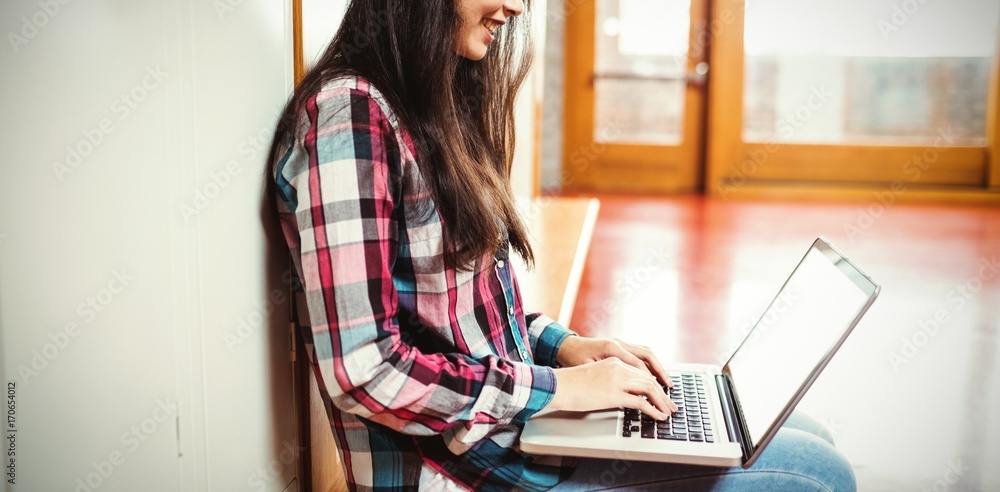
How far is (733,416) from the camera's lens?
1.04 m

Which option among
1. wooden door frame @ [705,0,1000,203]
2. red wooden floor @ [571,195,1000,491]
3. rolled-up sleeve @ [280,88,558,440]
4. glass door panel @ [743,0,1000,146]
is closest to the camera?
rolled-up sleeve @ [280,88,558,440]

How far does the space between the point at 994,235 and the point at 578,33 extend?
2.79 meters

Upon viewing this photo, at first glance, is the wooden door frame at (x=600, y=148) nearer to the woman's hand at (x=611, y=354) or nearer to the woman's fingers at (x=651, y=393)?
the woman's hand at (x=611, y=354)

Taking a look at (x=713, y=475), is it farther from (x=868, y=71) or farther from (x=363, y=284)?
(x=868, y=71)

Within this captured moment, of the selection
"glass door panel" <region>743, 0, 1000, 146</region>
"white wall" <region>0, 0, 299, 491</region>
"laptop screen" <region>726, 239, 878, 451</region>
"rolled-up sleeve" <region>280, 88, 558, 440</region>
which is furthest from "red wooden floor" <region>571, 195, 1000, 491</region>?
"white wall" <region>0, 0, 299, 491</region>

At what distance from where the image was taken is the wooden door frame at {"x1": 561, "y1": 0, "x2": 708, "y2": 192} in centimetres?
579

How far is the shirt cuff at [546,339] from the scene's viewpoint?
1.15 metres

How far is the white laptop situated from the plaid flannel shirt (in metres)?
0.06

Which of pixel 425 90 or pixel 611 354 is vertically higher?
pixel 425 90

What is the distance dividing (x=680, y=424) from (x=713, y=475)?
64 mm

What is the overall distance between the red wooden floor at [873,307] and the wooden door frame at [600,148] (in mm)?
624

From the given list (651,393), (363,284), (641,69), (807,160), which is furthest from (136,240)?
(807,160)

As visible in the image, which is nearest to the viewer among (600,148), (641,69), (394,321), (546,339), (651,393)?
(394,321)

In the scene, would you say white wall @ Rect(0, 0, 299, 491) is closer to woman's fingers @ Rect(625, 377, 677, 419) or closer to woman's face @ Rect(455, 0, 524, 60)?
woman's face @ Rect(455, 0, 524, 60)
